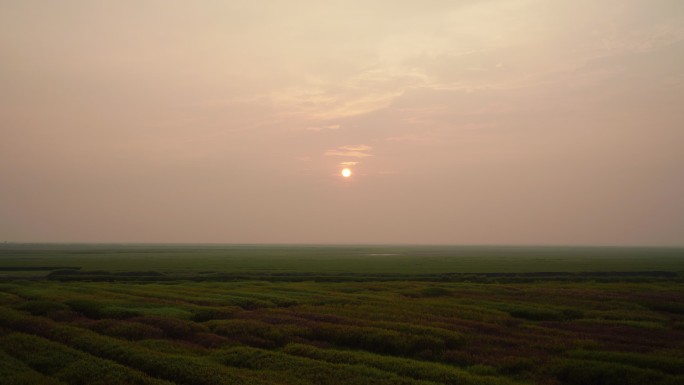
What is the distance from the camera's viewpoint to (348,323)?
30938 millimetres

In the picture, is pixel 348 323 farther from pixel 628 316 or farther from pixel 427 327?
pixel 628 316

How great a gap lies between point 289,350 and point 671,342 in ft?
72.1

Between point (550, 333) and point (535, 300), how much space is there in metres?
15.8

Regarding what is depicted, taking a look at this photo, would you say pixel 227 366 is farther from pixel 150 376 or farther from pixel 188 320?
pixel 188 320

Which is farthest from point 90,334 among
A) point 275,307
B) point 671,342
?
point 671,342

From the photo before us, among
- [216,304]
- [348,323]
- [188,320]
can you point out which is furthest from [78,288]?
[348,323]

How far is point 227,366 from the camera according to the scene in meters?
21.9

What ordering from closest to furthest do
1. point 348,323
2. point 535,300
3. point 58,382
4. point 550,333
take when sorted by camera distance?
point 58,382 → point 550,333 → point 348,323 → point 535,300

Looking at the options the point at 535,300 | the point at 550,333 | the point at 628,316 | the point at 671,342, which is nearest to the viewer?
the point at 671,342

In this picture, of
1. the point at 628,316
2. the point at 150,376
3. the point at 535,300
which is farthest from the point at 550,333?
the point at 150,376

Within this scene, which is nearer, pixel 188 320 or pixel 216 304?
pixel 188 320

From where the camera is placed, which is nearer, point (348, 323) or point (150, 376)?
point (150, 376)

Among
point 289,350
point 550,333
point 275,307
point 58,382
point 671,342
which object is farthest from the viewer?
point 275,307

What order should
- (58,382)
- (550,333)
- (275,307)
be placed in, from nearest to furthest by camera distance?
(58,382)
(550,333)
(275,307)
